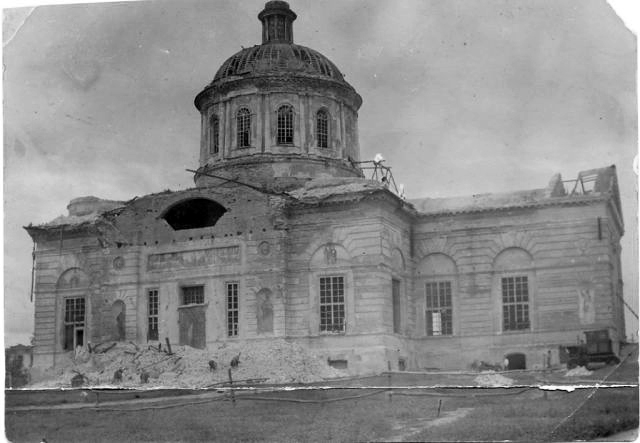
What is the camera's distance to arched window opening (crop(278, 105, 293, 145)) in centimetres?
2711

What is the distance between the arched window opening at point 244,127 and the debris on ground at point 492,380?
1043 cm

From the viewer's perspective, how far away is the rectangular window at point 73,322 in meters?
22.9

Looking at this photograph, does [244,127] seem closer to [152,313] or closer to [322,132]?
[322,132]

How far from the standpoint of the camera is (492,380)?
19875 mm

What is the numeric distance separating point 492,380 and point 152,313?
8116mm

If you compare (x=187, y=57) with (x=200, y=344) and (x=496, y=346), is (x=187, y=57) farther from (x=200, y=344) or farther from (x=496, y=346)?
(x=496, y=346)

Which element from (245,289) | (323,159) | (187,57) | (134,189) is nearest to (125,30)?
(187,57)

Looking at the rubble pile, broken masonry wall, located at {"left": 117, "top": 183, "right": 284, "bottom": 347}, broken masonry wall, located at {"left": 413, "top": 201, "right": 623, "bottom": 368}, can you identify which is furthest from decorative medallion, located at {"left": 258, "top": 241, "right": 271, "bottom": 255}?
broken masonry wall, located at {"left": 413, "top": 201, "right": 623, "bottom": 368}

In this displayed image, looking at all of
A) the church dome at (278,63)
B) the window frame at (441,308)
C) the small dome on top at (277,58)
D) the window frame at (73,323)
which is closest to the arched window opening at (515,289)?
the window frame at (441,308)

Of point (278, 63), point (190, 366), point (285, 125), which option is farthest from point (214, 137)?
point (190, 366)

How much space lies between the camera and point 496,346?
22.1 metres

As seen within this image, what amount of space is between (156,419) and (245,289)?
4123 millimetres

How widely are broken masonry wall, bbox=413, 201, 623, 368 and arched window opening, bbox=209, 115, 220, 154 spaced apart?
7044 mm

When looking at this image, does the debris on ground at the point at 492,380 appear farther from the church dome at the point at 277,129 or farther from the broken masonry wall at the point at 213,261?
the church dome at the point at 277,129
